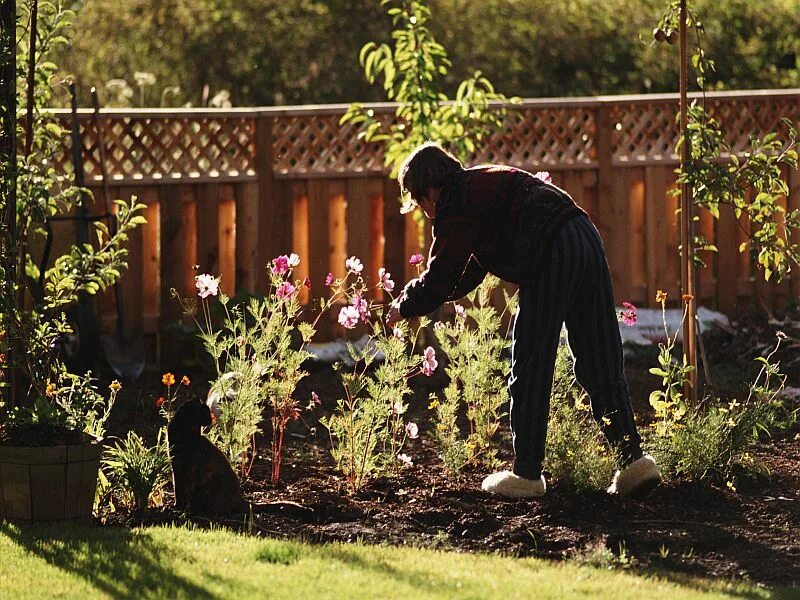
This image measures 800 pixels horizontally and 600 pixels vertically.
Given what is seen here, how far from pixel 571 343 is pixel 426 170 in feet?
3.06

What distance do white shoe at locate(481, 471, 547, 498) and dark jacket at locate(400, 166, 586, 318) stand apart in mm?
749

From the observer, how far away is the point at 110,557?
4.51m

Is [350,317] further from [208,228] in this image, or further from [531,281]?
[208,228]

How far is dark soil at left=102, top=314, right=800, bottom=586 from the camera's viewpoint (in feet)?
15.7

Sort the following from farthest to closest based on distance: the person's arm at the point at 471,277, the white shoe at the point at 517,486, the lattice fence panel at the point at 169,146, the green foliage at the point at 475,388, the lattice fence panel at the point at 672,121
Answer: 1. the lattice fence panel at the point at 672,121
2. the lattice fence panel at the point at 169,146
3. the green foliage at the point at 475,388
4. the person's arm at the point at 471,277
5. the white shoe at the point at 517,486

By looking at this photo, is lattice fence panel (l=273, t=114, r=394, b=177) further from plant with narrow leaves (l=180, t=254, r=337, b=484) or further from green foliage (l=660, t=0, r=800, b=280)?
plant with narrow leaves (l=180, t=254, r=337, b=484)

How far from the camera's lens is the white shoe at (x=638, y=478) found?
212 inches

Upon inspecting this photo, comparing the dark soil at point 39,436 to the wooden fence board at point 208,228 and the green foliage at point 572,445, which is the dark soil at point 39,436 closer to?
the green foliage at point 572,445

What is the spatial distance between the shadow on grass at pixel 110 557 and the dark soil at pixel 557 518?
33 centimetres

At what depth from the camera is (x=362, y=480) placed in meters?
5.70

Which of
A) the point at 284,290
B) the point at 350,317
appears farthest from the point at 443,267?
the point at 284,290

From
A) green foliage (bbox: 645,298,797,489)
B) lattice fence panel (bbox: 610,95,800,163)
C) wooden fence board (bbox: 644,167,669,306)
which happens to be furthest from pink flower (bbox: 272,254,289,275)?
wooden fence board (bbox: 644,167,669,306)

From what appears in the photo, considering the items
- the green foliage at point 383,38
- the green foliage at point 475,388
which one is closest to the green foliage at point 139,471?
the green foliage at point 475,388

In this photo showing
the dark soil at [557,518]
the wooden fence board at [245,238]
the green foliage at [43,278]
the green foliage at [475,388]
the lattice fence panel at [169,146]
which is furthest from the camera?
the wooden fence board at [245,238]
